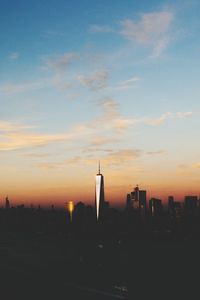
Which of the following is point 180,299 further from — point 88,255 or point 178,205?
point 178,205

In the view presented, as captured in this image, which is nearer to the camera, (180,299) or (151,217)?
(180,299)

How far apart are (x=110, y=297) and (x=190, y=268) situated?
39.9 feet

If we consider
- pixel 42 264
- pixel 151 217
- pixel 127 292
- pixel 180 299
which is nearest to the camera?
pixel 180 299

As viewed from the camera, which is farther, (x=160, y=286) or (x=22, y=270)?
(x=22, y=270)

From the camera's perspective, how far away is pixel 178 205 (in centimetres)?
19512

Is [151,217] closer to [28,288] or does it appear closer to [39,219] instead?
[39,219]

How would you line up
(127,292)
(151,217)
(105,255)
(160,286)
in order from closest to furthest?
1. (127,292)
2. (160,286)
3. (105,255)
4. (151,217)

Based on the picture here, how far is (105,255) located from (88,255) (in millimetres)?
1529

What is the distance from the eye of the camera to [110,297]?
749 inches

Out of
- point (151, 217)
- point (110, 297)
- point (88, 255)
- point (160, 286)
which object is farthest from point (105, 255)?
point (151, 217)

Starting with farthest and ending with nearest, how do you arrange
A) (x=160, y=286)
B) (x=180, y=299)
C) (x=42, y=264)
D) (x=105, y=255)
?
1. (x=42, y=264)
2. (x=105, y=255)
3. (x=160, y=286)
4. (x=180, y=299)

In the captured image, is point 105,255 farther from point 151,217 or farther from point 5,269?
point 151,217

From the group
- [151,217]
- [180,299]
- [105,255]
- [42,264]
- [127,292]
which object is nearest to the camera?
[180,299]

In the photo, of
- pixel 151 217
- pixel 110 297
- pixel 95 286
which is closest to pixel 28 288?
pixel 95 286
